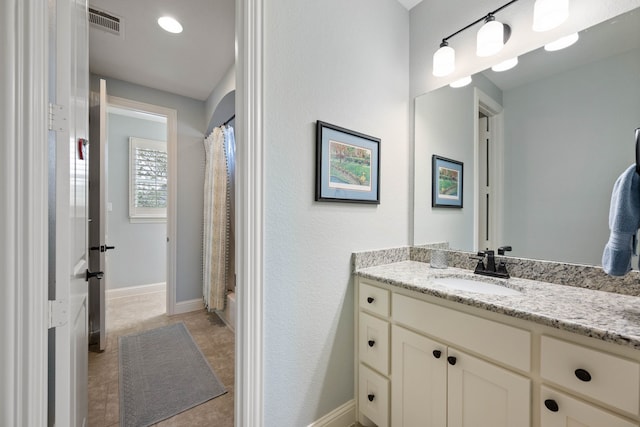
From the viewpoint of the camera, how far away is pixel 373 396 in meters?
1.38

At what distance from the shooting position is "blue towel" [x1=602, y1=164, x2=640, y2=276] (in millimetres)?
838

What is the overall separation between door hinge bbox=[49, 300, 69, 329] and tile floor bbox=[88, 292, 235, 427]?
109cm

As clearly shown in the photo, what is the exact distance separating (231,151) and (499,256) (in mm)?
2516

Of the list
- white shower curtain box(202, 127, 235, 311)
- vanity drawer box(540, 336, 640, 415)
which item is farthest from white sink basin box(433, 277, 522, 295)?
white shower curtain box(202, 127, 235, 311)

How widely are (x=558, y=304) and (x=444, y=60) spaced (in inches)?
55.7

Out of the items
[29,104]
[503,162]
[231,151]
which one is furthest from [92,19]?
[503,162]

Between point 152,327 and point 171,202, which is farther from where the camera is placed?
point 171,202

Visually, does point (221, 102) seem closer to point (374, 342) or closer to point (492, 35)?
point (492, 35)

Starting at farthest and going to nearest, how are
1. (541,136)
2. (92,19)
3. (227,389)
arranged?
(92,19)
(227,389)
(541,136)

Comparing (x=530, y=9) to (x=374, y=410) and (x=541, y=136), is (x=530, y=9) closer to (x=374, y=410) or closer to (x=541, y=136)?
(x=541, y=136)

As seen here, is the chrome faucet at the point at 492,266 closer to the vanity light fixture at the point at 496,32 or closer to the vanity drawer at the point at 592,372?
the vanity drawer at the point at 592,372

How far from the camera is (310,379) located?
1321 mm

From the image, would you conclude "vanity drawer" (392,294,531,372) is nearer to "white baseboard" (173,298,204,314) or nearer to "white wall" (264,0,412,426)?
"white wall" (264,0,412,426)
